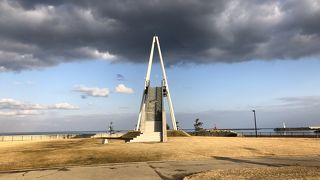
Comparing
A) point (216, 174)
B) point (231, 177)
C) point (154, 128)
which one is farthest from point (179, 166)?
point (154, 128)

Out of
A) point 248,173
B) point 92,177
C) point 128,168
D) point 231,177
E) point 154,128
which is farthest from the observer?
point 154,128

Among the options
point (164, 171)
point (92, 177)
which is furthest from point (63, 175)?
point (164, 171)

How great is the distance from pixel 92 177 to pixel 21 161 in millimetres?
10136

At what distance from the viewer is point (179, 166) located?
18.0 metres

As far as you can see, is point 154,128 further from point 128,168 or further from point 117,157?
point 128,168

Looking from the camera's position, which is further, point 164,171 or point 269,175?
point 164,171

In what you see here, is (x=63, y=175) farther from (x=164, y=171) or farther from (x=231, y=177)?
(x=231, y=177)

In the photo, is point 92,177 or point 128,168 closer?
point 92,177

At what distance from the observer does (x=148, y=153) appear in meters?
24.9

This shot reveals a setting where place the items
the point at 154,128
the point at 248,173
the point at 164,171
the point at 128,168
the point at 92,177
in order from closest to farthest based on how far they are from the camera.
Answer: the point at 248,173
the point at 92,177
the point at 164,171
the point at 128,168
the point at 154,128

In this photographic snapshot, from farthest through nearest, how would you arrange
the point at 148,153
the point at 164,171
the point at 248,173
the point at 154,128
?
the point at 154,128 → the point at 148,153 → the point at 164,171 → the point at 248,173

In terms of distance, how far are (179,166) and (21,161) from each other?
1179 cm

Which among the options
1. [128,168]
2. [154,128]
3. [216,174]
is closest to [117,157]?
[128,168]

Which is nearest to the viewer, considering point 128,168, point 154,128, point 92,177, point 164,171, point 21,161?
point 92,177
